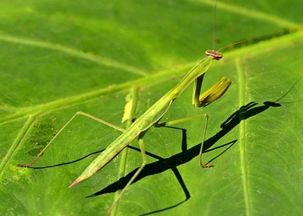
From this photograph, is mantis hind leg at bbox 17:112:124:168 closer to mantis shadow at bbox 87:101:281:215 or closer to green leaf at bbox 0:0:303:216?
green leaf at bbox 0:0:303:216

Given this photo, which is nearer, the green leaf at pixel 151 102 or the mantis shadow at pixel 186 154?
the green leaf at pixel 151 102

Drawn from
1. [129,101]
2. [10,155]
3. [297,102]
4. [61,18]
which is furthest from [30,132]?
[297,102]

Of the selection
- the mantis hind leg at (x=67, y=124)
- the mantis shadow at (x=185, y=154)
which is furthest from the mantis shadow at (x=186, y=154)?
the mantis hind leg at (x=67, y=124)

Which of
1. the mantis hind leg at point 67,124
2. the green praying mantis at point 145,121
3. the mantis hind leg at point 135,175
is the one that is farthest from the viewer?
the mantis hind leg at point 67,124

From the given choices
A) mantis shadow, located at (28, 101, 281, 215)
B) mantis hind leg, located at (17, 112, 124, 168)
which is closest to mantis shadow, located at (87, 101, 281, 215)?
mantis shadow, located at (28, 101, 281, 215)

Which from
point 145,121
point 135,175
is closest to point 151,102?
point 145,121

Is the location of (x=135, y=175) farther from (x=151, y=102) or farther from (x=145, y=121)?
(x=151, y=102)

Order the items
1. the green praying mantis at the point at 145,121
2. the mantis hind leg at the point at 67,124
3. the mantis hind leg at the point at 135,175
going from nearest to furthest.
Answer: the mantis hind leg at the point at 135,175 → the green praying mantis at the point at 145,121 → the mantis hind leg at the point at 67,124

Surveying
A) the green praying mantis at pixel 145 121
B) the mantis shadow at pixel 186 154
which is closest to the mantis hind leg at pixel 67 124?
the green praying mantis at pixel 145 121

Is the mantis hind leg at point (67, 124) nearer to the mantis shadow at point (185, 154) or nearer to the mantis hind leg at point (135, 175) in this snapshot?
the mantis shadow at point (185, 154)
